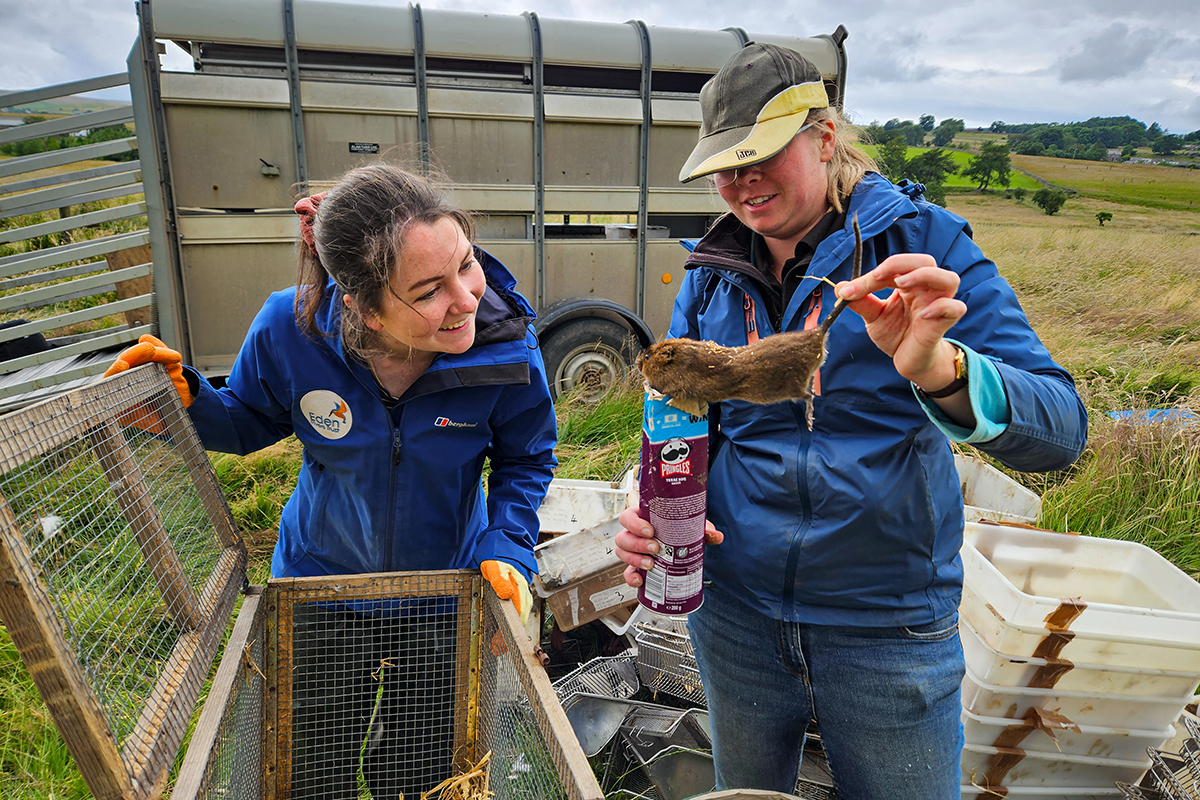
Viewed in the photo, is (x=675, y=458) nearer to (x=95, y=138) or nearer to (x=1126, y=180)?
(x=95, y=138)

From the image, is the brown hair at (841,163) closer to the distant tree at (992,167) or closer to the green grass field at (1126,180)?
the green grass field at (1126,180)

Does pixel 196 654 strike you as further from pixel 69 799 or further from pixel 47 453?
pixel 69 799

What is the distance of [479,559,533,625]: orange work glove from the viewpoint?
5.65ft

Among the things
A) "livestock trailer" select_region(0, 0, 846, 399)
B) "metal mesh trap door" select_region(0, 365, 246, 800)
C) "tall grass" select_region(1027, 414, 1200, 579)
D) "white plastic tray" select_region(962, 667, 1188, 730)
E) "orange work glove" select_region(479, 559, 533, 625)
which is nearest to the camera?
"metal mesh trap door" select_region(0, 365, 246, 800)

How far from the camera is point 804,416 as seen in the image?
55.9 inches

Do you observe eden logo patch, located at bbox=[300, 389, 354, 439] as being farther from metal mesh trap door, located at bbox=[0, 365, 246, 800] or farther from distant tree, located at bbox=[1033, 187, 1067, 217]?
distant tree, located at bbox=[1033, 187, 1067, 217]

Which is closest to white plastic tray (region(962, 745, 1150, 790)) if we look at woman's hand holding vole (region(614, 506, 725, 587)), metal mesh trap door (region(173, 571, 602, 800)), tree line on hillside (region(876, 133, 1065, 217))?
woman's hand holding vole (region(614, 506, 725, 587))

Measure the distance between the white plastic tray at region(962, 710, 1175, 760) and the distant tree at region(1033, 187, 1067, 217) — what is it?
2709 centimetres

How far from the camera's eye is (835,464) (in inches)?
54.3

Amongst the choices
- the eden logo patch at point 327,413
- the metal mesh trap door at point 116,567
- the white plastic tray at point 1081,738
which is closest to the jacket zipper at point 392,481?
the eden logo patch at point 327,413

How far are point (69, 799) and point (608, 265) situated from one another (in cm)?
464

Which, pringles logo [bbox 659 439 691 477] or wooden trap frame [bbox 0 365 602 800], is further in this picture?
pringles logo [bbox 659 439 691 477]

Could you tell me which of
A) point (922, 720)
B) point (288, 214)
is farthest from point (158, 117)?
point (922, 720)

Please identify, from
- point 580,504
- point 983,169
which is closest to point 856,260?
point 580,504
